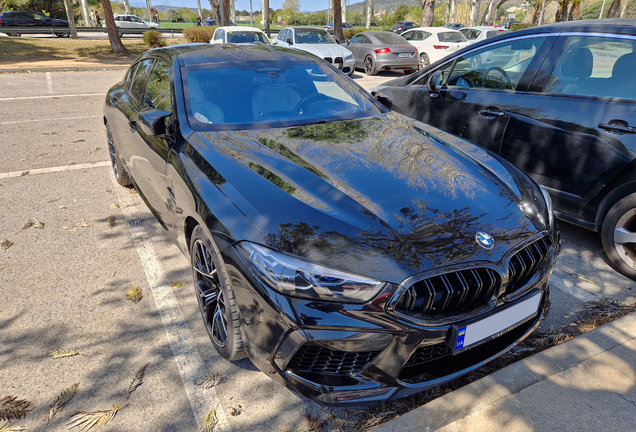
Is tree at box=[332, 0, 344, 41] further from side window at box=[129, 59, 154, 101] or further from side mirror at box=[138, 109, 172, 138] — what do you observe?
side mirror at box=[138, 109, 172, 138]

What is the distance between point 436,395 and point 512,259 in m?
0.81

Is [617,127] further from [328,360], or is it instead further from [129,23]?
[129,23]

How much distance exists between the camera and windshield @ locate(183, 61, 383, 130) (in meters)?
3.00

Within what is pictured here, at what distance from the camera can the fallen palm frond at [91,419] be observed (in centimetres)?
204

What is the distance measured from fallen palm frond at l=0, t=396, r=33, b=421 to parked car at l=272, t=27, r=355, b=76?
41.3 feet

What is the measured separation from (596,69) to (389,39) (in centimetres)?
1312

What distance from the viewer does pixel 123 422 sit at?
2074 mm

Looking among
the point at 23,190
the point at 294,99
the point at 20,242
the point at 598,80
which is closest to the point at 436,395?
the point at 294,99

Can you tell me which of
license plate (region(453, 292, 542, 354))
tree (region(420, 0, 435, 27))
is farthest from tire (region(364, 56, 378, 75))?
license plate (region(453, 292, 542, 354))

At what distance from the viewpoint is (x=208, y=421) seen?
6.82ft

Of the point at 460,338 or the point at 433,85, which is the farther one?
the point at 433,85

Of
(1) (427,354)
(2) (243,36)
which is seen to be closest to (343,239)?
(1) (427,354)

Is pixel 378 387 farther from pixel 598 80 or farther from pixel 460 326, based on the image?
pixel 598 80

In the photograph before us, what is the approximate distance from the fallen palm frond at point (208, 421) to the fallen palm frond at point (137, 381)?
444 mm
